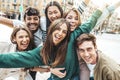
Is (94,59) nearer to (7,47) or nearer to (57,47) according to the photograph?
(57,47)

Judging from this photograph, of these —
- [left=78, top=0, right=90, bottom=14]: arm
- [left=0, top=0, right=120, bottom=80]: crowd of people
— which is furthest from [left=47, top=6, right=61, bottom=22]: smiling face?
[left=78, top=0, right=90, bottom=14]: arm

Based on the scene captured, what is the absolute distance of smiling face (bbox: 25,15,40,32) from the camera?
1.36m

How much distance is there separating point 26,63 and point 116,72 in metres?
0.35

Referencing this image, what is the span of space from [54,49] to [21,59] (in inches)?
5.3

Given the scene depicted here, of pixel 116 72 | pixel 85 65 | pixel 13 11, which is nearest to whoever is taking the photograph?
pixel 116 72

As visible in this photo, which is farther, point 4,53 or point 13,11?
point 13,11

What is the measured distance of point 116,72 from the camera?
1.24 m

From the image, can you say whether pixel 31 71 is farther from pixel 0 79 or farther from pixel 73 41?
pixel 73 41

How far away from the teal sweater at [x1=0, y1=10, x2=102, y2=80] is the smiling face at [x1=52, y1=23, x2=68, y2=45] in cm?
4

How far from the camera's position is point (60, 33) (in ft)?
4.21

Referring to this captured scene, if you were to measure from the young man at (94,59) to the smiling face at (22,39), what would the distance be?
0.21 meters

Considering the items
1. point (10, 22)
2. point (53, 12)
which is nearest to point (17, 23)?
point (10, 22)

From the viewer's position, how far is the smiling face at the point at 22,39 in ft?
4.43

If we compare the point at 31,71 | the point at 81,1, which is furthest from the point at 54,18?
the point at 31,71
